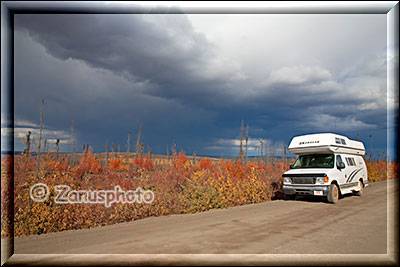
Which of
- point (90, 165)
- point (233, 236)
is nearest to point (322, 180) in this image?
point (233, 236)

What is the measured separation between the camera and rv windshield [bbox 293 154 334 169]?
41.7ft

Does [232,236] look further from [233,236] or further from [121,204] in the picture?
[121,204]

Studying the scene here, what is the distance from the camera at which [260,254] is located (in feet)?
17.5

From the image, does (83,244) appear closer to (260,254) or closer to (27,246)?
(27,246)

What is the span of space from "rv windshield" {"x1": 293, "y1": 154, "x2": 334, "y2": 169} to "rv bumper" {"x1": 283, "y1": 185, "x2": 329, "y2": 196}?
1.39m

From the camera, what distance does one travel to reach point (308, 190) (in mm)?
11891

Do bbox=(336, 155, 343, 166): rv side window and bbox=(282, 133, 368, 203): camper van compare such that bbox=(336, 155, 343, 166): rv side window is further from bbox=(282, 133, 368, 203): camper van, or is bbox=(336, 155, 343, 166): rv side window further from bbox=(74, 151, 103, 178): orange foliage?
bbox=(74, 151, 103, 178): orange foliage

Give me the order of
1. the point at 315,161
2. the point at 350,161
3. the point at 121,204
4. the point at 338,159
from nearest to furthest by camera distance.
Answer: the point at 121,204
the point at 338,159
the point at 315,161
the point at 350,161

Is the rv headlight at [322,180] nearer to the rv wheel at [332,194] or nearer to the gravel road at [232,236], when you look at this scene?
the rv wheel at [332,194]

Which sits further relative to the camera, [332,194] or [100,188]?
[332,194]

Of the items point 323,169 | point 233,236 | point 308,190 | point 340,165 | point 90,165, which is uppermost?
point 340,165

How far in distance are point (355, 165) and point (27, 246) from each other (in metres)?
14.6

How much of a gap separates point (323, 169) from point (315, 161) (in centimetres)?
104

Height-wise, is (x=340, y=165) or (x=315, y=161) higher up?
(x=315, y=161)
